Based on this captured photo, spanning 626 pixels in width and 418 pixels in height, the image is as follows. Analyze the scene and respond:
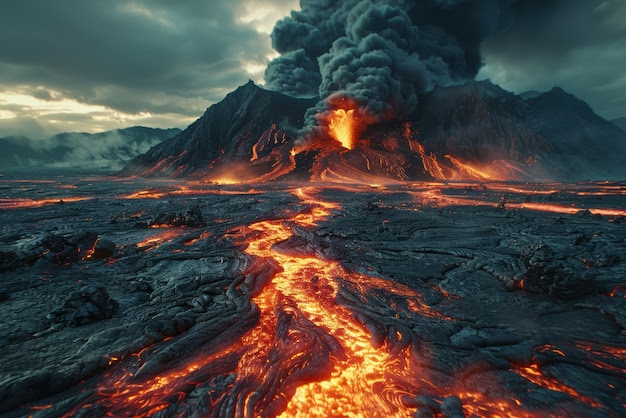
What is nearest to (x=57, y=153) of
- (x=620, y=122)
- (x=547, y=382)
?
(x=547, y=382)

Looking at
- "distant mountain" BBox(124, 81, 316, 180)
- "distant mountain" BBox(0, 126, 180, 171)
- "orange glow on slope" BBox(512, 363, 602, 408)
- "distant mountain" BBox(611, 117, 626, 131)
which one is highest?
"distant mountain" BBox(611, 117, 626, 131)

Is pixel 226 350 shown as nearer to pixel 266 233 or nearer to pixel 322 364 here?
pixel 322 364

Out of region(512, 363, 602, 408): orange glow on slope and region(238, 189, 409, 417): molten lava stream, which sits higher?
region(512, 363, 602, 408): orange glow on slope

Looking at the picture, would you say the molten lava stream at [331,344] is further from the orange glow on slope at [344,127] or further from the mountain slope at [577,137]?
the mountain slope at [577,137]

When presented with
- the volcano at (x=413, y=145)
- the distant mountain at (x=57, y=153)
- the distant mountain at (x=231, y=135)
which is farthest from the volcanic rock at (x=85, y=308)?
the distant mountain at (x=57, y=153)

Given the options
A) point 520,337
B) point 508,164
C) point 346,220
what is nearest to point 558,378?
point 520,337

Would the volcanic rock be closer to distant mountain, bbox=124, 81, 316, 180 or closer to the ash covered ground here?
the ash covered ground

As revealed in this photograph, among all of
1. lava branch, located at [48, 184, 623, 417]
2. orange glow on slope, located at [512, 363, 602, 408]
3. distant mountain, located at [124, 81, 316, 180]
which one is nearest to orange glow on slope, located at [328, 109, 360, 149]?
distant mountain, located at [124, 81, 316, 180]
